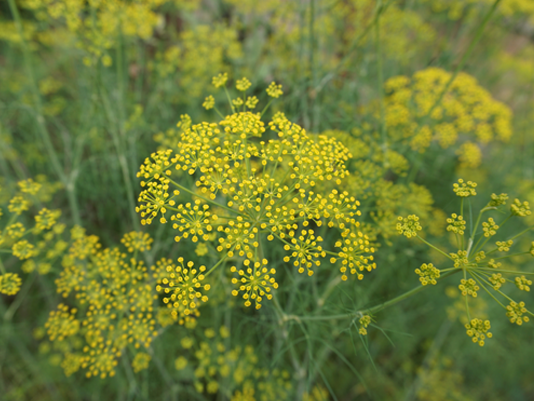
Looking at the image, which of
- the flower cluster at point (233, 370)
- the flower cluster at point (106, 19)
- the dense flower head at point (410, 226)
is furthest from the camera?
the flower cluster at point (233, 370)

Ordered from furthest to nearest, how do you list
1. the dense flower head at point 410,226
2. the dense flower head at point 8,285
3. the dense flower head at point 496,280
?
the dense flower head at point 8,285, the dense flower head at point 410,226, the dense flower head at point 496,280

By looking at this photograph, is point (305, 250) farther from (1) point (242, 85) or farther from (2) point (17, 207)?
(2) point (17, 207)

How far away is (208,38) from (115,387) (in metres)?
3.77

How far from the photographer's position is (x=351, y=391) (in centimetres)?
332

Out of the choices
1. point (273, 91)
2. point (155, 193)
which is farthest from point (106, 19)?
point (155, 193)

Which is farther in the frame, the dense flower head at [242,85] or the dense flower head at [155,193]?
the dense flower head at [242,85]

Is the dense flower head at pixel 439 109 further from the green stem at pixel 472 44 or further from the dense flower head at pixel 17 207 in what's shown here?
the dense flower head at pixel 17 207

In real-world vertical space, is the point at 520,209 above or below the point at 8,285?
above

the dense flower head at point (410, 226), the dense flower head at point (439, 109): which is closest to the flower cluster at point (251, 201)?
the dense flower head at point (410, 226)

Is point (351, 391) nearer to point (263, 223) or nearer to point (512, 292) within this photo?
point (512, 292)

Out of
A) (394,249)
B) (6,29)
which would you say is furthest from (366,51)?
(6,29)

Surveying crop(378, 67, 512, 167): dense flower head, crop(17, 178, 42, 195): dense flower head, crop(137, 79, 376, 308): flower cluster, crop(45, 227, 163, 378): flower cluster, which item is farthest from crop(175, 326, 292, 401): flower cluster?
crop(378, 67, 512, 167): dense flower head

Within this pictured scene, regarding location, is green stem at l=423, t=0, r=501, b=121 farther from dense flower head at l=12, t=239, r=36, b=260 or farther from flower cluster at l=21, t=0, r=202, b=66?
dense flower head at l=12, t=239, r=36, b=260

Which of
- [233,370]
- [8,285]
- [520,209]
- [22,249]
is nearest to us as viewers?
[520,209]
